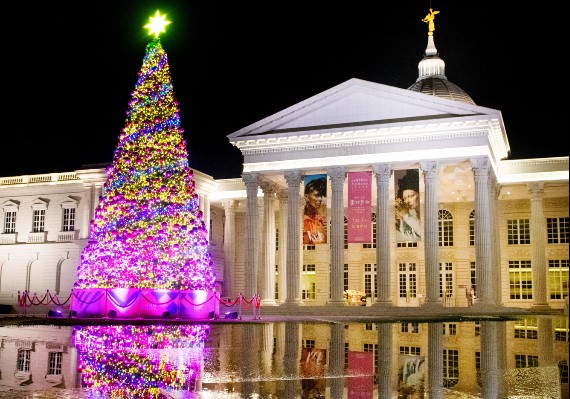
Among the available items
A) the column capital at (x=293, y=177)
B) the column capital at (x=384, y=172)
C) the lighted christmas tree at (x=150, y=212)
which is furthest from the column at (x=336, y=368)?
the column capital at (x=293, y=177)

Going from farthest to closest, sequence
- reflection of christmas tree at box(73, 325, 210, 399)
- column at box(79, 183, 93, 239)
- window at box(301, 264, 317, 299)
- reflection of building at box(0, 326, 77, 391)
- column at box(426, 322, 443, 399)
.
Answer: window at box(301, 264, 317, 299), column at box(79, 183, 93, 239), reflection of building at box(0, 326, 77, 391), reflection of christmas tree at box(73, 325, 210, 399), column at box(426, 322, 443, 399)

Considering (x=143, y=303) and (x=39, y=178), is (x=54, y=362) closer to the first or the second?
(x=143, y=303)

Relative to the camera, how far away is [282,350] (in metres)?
12.8

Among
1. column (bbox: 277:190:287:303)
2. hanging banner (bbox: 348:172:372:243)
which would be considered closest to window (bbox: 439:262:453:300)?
column (bbox: 277:190:287:303)

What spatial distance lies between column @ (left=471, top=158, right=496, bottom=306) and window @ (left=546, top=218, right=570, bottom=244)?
12081mm

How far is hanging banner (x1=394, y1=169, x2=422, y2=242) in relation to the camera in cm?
3212

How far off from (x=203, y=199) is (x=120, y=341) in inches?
1176

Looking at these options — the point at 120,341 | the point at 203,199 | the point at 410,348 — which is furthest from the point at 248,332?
the point at 203,199

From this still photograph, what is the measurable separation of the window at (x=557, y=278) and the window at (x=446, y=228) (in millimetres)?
6784

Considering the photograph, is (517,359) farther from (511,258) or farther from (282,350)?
(511,258)

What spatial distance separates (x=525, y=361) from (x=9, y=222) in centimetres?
4454

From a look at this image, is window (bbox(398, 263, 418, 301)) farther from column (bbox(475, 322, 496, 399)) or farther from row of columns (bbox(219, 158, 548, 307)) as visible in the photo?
column (bbox(475, 322, 496, 399))

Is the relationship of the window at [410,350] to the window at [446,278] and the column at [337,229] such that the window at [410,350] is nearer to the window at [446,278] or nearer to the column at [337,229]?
the column at [337,229]

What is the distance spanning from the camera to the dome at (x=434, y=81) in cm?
4709
